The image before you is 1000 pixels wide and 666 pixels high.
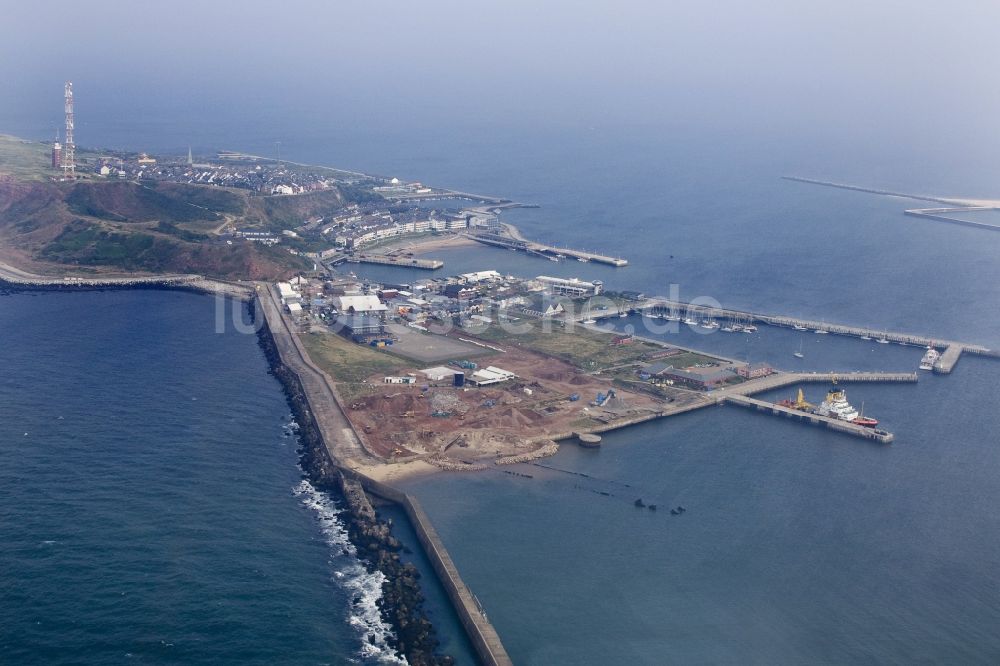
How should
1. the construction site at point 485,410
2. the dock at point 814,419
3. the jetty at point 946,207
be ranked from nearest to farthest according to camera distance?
the construction site at point 485,410 → the dock at point 814,419 → the jetty at point 946,207

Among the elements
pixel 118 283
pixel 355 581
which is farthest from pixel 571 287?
pixel 355 581

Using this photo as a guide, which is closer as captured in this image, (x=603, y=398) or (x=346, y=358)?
(x=603, y=398)

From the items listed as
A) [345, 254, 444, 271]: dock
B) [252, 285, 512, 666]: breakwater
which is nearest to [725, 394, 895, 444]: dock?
[252, 285, 512, 666]: breakwater

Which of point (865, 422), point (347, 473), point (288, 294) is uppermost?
point (288, 294)

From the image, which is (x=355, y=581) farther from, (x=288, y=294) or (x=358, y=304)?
(x=288, y=294)

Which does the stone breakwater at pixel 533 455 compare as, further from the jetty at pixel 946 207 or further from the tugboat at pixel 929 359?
the jetty at pixel 946 207

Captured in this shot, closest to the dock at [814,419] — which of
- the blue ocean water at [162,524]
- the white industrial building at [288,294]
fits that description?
the blue ocean water at [162,524]

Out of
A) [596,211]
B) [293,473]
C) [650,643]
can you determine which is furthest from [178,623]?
[596,211]

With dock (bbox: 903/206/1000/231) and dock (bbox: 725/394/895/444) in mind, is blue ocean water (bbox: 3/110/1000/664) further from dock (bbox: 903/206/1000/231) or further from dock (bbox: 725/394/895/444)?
dock (bbox: 903/206/1000/231)
